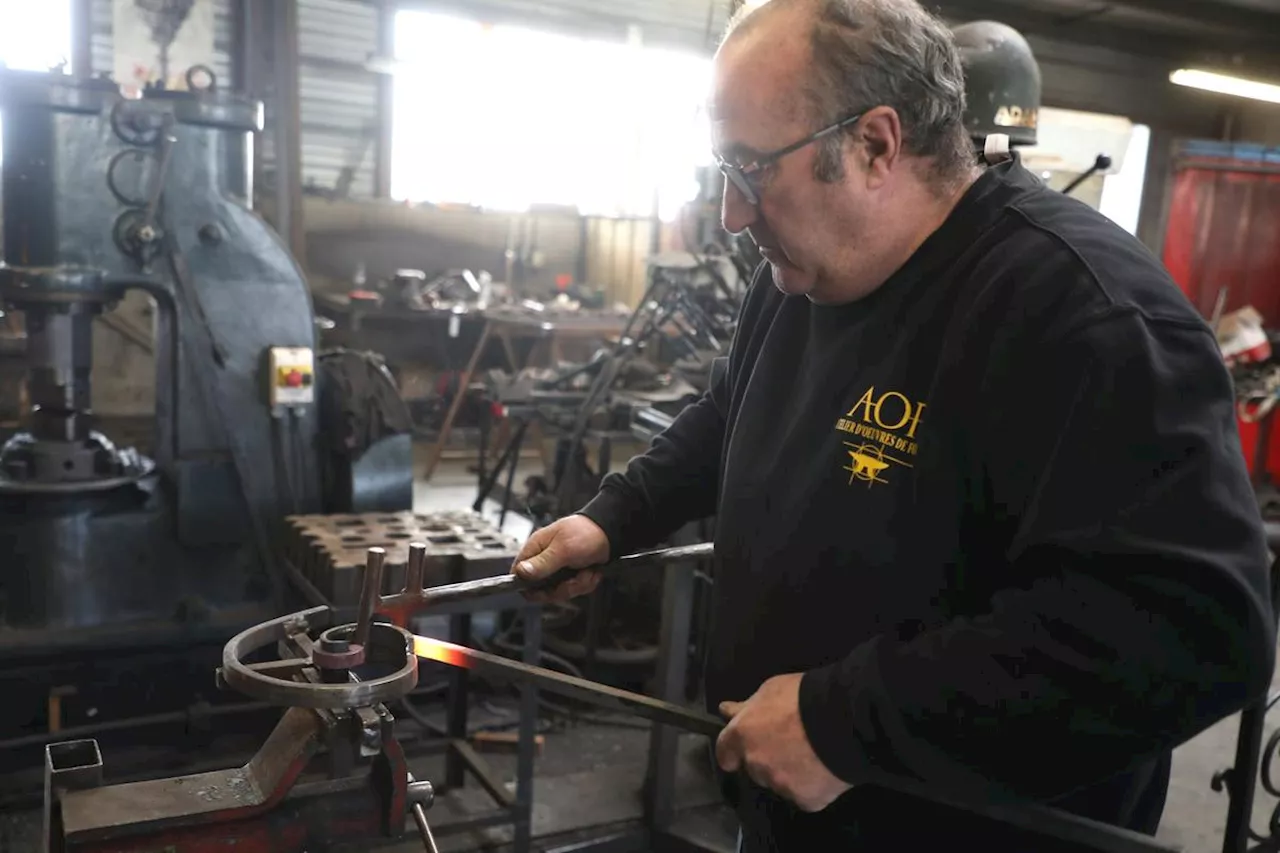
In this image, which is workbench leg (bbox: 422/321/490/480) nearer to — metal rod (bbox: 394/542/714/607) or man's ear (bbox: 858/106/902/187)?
metal rod (bbox: 394/542/714/607)

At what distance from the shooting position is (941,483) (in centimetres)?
90

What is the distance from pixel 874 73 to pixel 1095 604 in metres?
0.49

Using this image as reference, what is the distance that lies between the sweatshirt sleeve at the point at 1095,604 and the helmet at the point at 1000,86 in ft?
8.31

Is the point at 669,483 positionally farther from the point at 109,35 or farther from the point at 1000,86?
the point at 109,35

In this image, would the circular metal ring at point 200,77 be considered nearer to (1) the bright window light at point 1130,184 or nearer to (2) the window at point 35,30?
(2) the window at point 35,30

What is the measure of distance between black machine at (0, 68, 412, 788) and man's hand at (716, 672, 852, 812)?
192 centimetres

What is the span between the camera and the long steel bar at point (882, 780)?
84 centimetres

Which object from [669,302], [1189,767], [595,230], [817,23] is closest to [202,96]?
[669,302]

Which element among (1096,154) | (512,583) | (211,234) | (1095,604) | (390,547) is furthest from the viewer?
(1096,154)

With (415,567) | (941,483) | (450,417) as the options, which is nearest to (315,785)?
(415,567)

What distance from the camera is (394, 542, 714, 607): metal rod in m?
1.17

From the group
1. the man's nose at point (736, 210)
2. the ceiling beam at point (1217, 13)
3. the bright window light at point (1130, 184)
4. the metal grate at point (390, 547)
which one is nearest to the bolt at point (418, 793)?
the man's nose at point (736, 210)

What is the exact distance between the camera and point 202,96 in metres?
2.41

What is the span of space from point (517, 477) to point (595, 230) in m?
1.90
